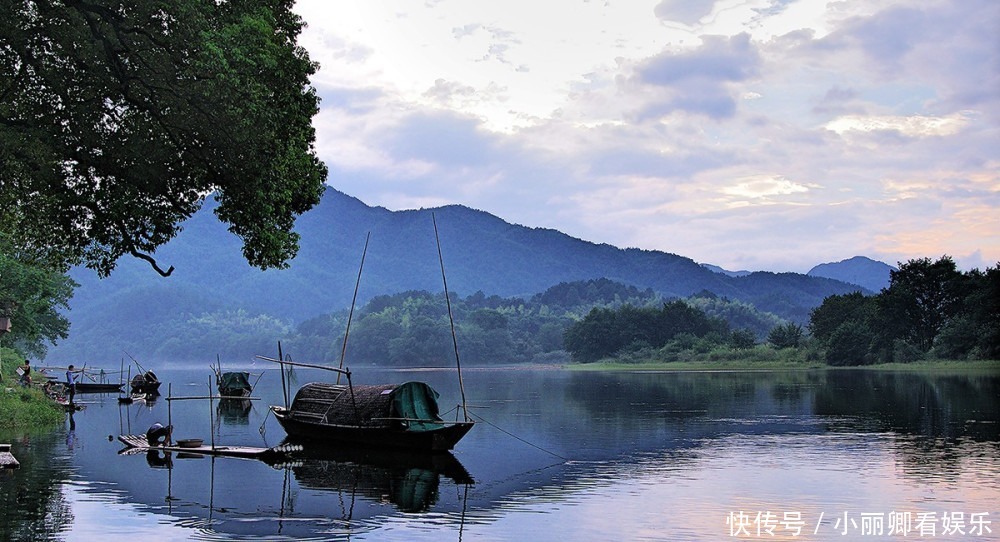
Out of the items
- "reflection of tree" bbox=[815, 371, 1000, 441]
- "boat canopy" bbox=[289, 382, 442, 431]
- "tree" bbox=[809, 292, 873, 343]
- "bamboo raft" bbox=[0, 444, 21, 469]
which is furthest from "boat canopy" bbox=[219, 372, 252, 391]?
"tree" bbox=[809, 292, 873, 343]

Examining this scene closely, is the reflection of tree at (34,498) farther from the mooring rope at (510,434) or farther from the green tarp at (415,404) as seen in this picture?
the mooring rope at (510,434)

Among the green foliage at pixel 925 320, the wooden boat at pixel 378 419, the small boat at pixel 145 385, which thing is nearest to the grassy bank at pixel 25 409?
the wooden boat at pixel 378 419

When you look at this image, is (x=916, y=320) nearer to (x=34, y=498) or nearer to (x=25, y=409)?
(x=25, y=409)

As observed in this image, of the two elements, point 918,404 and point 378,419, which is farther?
point 918,404

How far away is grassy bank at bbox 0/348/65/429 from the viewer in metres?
48.8

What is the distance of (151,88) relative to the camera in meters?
22.1

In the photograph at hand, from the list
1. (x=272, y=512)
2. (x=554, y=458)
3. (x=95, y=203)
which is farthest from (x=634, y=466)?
(x=95, y=203)

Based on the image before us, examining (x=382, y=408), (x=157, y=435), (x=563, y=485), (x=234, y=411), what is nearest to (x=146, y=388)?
(x=234, y=411)

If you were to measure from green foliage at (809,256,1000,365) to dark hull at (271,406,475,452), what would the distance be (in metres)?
98.6

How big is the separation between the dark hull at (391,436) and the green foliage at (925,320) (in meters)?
98.6

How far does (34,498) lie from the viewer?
27.8 m

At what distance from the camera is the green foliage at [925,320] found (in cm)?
12075

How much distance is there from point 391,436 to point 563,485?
10.9 m

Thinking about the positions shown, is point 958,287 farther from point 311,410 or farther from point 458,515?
point 458,515
